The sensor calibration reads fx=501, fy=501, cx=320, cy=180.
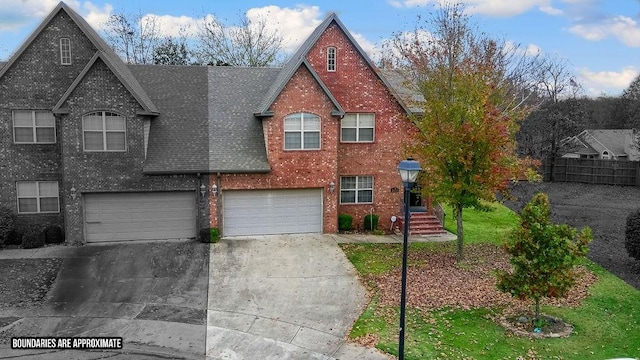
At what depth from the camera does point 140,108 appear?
2020 centimetres

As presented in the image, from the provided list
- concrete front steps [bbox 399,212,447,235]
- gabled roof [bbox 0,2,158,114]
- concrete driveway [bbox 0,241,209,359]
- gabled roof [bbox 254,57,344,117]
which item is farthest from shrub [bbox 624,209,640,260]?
gabled roof [bbox 0,2,158,114]

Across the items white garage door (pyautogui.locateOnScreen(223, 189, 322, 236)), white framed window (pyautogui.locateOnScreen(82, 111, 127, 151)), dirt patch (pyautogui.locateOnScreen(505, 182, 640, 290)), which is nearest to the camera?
dirt patch (pyautogui.locateOnScreen(505, 182, 640, 290))

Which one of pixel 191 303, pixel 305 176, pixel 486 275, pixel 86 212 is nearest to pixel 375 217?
pixel 305 176

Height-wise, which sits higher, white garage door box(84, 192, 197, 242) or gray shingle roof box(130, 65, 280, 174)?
gray shingle roof box(130, 65, 280, 174)

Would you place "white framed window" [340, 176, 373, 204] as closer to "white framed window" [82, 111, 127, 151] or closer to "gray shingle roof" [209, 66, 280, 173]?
"gray shingle roof" [209, 66, 280, 173]

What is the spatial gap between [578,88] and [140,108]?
43.5m

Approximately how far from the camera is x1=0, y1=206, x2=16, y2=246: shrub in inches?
772

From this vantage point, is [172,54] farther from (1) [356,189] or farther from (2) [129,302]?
(2) [129,302]

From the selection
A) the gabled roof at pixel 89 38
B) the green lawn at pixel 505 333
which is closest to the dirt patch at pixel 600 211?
the green lawn at pixel 505 333

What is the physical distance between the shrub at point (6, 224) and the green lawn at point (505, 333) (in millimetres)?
14516

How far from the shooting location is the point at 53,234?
2020 centimetres

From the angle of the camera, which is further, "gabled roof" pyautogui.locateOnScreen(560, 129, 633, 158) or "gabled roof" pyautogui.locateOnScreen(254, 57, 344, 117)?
"gabled roof" pyautogui.locateOnScreen(560, 129, 633, 158)

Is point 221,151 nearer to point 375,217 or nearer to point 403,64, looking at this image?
point 375,217

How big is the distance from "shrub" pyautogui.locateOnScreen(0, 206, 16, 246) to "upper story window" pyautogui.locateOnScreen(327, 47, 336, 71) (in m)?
14.6
